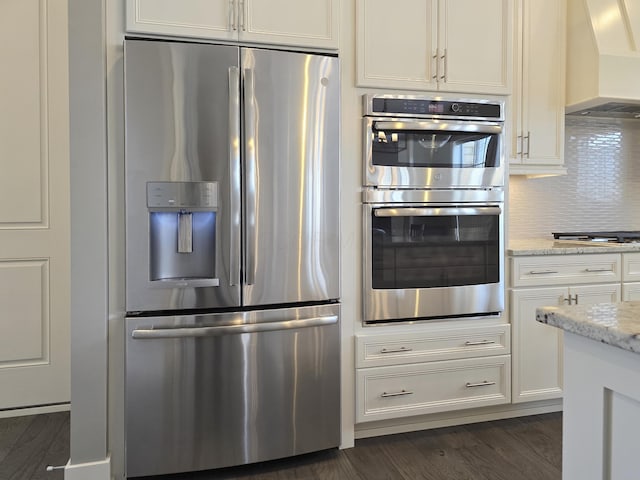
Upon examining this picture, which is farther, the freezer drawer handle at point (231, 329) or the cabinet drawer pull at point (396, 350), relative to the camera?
the cabinet drawer pull at point (396, 350)

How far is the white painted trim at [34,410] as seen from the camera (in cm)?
258

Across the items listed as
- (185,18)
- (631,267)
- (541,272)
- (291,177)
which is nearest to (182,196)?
(291,177)

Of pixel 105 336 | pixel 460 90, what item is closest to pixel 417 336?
pixel 460 90

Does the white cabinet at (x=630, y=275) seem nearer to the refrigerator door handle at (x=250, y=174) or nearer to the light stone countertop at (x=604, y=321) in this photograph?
the light stone countertop at (x=604, y=321)

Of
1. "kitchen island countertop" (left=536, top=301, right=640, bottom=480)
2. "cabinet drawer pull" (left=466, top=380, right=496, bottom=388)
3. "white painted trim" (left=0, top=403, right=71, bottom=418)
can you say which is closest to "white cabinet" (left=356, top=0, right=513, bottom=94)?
"cabinet drawer pull" (left=466, top=380, right=496, bottom=388)

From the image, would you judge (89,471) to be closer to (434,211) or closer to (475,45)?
(434,211)

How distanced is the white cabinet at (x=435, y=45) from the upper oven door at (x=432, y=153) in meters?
0.20

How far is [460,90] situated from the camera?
7.58 ft

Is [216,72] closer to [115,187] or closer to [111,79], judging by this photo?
[111,79]

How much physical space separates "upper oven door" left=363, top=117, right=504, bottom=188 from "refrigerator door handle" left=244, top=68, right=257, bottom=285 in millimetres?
567

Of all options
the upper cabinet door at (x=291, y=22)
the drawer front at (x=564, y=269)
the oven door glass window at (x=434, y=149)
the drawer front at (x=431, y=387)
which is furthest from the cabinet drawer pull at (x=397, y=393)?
the upper cabinet door at (x=291, y=22)

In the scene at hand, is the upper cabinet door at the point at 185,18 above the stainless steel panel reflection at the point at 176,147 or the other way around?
above

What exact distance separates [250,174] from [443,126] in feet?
3.33

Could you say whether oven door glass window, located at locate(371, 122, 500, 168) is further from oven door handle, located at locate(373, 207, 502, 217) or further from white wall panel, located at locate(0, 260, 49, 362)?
white wall panel, located at locate(0, 260, 49, 362)
